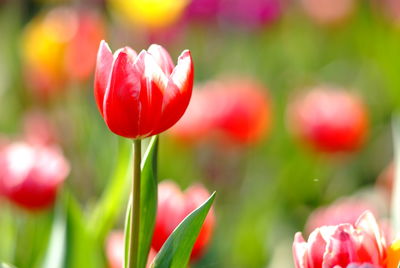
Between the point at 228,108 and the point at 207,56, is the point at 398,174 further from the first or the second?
the point at 207,56

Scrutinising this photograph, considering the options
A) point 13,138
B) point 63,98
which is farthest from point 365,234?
point 63,98

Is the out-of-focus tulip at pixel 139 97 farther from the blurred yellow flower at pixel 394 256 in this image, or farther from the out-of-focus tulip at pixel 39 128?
the out-of-focus tulip at pixel 39 128

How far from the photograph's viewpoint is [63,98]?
2.87 metres

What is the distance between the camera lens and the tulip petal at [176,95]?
32.1 inches

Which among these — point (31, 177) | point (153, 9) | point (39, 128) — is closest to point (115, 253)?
point (31, 177)

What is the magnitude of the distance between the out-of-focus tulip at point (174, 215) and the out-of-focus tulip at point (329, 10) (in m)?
2.72

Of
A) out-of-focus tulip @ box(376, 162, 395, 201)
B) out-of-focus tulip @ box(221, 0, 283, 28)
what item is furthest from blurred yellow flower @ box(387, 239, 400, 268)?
out-of-focus tulip @ box(221, 0, 283, 28)

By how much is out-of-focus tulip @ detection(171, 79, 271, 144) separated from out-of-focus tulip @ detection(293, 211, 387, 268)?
1358 mm

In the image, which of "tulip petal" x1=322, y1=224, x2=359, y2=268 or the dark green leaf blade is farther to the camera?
the dark green leaf blade

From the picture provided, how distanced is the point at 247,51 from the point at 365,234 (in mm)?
2950

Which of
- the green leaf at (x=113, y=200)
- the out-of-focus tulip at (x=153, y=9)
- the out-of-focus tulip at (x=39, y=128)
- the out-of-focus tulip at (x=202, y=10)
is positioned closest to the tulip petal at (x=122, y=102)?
the green leaf at (x=113, y=200)

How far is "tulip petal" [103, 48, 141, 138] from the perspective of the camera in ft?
2.66

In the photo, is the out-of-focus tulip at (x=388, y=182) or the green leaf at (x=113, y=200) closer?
the green leaf at (x=113, y=200)

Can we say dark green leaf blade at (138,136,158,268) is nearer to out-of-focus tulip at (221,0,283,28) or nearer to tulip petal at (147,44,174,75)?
tulip petal at (147,44,174,75)
